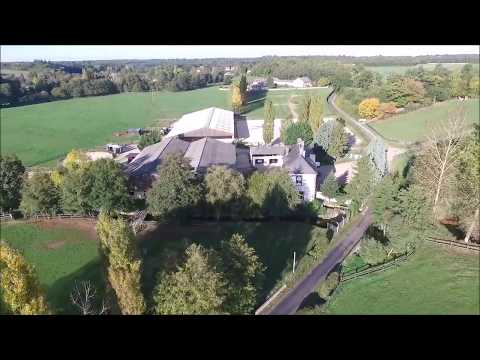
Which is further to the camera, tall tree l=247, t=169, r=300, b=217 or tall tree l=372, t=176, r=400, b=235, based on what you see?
tall tree l=247, t=169, r=300, b=217

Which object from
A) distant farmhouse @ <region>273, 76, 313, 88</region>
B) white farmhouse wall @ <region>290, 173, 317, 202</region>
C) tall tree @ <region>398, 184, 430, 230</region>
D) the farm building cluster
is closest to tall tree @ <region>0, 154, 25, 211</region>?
the farm building cluster

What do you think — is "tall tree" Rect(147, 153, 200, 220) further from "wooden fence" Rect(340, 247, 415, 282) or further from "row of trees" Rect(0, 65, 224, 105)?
"row of trees" Rect(0, 65, 224, 105)

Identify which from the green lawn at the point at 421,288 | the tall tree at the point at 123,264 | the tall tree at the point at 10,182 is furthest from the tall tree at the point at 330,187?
the tall tree at the point at 10,182

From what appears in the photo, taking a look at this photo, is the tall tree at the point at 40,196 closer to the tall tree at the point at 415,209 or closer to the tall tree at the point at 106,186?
the tall tree at the point at 106,186

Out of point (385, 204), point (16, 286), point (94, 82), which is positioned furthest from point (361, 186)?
point (94, 82)

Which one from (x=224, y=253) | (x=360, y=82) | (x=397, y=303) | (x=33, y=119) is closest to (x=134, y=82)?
(x=33, y=119)
